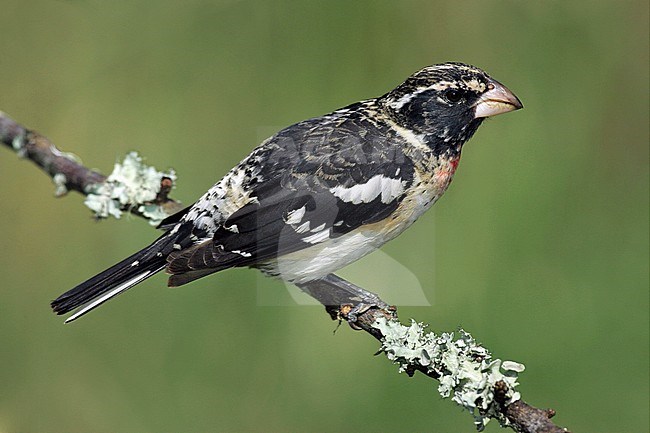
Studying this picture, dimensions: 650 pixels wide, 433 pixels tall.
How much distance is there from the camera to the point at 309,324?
4.88 m

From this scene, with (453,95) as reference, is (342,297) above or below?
below

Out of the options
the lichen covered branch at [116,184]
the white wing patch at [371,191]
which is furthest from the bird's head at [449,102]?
the lichen covered branch at [116,184]

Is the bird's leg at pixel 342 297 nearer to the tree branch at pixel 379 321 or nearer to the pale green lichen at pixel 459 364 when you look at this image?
the tree branch at pixel 379 321

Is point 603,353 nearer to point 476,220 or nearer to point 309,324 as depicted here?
point 476,220

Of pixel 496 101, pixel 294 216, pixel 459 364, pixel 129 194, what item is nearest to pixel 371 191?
pixel 294 216

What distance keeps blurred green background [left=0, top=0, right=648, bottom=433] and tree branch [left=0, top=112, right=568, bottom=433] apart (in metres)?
0.70

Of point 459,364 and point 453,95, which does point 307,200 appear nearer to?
point 453,95

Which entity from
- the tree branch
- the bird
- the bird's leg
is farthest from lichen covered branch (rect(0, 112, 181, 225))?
the bird's leg

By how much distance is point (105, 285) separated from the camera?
362cm

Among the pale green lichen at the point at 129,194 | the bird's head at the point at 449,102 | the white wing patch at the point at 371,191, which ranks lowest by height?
the white wing patch at the point at 371,191

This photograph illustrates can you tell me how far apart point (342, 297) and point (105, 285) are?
0.99 metres

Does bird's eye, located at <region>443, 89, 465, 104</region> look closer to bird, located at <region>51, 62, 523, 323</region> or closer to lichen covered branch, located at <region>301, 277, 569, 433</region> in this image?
bird, located at <region>51, 62, 523, 323</region>

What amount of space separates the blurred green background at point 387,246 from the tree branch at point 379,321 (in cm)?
70

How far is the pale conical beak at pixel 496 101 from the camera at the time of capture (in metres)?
3.62
